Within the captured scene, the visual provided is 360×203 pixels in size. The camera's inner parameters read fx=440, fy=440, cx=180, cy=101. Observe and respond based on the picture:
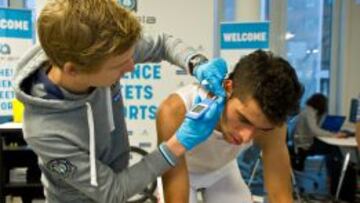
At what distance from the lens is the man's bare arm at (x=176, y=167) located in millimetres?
1425

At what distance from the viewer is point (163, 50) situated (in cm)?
147

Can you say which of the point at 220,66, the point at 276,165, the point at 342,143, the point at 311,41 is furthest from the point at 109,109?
the point at 311,41

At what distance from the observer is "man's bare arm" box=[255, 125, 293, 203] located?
1598 millimetres

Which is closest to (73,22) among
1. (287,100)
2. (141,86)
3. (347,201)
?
(287,100)

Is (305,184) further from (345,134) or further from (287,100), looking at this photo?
(287,100)

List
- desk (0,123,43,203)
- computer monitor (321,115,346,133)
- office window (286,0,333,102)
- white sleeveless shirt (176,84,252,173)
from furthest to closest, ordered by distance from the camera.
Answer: office window (286,0,333,102), computer monitor (321,115,346,133), desk (0,123,43,203), white sleeveless shirt (176,84,252,173)

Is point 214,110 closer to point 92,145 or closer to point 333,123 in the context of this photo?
point 92,145

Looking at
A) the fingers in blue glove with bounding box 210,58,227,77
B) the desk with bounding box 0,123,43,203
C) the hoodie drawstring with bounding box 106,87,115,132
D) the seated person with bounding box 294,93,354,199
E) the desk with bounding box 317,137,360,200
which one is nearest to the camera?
the hoodie drawstring with bounding box 106,87,115,132

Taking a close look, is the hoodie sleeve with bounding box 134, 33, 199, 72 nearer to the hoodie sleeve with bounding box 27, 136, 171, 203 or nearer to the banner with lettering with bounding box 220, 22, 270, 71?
the hoodie sleeve with bounding box 27, 136, 171, 203

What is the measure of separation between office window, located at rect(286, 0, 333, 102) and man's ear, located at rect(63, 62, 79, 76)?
507cm

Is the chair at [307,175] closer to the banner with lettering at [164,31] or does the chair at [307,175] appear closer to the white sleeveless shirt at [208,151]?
the banner with lettering at [164,31]

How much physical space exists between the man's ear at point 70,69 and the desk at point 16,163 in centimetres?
242

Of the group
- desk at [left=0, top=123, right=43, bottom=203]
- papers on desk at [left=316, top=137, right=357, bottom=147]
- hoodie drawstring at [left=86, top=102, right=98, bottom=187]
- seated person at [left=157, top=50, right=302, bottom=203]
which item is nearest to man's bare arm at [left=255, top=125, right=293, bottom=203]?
seated person at [left=157, top=50, right=302, bottom=203]

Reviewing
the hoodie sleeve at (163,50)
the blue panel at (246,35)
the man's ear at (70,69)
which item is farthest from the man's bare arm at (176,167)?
the blue panel at (246,35)
